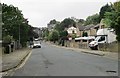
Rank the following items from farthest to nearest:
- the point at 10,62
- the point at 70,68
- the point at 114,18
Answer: the point at 114,18
the point at 10,62
the point at 70,68

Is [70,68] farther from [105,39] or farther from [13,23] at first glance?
[13,23]

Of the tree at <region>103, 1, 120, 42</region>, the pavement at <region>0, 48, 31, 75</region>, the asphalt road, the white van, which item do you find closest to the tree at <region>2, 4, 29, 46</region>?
the white van

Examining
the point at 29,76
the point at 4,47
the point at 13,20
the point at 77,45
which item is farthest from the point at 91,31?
the point at 29,76

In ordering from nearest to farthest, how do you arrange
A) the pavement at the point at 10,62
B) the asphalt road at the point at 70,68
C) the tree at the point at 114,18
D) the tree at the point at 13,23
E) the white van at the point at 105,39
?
the asphalt road at the point at 70,68 < the pavement at the point at 10,62 < the tree at the point at 114,18 < the white van at the point at 105,39 < the tree at the point at 13,23

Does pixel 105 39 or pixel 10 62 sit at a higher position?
pixel 105 39

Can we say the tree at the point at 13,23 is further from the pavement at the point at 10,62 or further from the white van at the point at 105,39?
the pavement at the point at 10,62

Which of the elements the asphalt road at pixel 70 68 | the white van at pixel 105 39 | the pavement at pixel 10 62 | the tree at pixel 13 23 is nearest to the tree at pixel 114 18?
the asphalt road at pixel 70 68

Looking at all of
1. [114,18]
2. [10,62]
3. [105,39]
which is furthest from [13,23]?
[10,62]

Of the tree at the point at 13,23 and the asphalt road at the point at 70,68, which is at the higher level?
the tree at the point at 13,23

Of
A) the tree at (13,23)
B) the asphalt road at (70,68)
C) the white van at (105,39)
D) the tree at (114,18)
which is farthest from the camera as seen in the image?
the tree at (13,23)

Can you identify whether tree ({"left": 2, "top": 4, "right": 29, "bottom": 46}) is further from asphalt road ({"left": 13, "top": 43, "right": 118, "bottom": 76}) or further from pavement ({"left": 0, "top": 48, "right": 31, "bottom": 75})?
asphalt road ({"left": 13, "top": 43, "right": 118, "bottom": 76})

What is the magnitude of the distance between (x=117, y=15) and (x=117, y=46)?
5.73 meters

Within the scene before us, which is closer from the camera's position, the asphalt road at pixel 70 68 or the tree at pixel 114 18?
the asphalt road at pixel 70 68

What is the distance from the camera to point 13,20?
5884 cm
